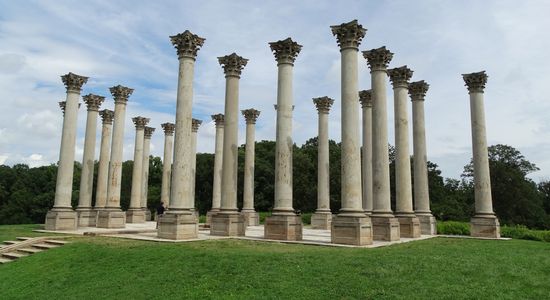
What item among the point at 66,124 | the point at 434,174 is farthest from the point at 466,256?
the point at 434,174

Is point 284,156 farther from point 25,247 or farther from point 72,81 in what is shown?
point 72,81

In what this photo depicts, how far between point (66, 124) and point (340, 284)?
4012 centimetres

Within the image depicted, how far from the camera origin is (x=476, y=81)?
4628cm

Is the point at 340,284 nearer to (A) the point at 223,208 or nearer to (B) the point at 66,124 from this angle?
(A) the point at 223,208

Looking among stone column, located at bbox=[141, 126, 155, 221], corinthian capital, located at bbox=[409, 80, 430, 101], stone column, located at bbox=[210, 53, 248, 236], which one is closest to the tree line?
stone column, located at bbox=[141, 126, 155, 221]

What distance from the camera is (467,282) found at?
17.7 meters

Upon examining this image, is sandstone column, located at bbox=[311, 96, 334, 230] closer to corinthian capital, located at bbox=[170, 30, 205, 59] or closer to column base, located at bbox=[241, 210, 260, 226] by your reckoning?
column base, located at bbox=[241, 210, 260, 226]

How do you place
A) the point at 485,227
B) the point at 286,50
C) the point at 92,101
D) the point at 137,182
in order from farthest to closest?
the point at 137,182 → the point at 92,101 → the point at 485,227 → the point at 286,50

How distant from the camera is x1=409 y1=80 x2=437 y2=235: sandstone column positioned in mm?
45062

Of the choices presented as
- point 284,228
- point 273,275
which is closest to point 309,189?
point 284,228

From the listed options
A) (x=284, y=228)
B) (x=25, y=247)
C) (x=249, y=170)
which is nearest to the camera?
(x=25, y=247)

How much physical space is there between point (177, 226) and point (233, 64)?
17.0 m

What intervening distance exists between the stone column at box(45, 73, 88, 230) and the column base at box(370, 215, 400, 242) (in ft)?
104

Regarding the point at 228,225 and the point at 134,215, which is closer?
the point at 228,225
